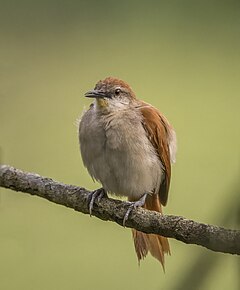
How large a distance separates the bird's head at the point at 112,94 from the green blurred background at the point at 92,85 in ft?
0.68

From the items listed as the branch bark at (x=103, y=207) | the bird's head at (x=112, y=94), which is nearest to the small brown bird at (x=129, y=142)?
the bird's head at (x=112, y=94)

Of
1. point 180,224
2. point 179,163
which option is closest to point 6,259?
point 179,163

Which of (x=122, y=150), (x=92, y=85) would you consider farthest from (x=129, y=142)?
(x=92, y=85)

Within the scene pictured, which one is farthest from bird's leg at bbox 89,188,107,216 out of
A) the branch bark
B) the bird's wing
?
the bird's wing

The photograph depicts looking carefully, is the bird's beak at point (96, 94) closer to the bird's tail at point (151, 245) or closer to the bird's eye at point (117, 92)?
the bird's eye at point (117, 92)

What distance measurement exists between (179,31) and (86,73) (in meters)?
0.43

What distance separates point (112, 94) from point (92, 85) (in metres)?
0.67

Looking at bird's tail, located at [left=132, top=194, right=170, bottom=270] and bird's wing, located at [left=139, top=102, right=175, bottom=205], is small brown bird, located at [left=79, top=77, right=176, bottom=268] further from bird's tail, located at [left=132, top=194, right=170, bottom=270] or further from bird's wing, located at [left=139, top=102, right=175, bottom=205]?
bird's tail, located at [left=132, top=194, right=170, bottom=270]

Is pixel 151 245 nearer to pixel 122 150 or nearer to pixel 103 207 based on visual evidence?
pixel 103 207

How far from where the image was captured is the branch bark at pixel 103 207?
2.71ft

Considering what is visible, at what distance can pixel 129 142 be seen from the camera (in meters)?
1.21

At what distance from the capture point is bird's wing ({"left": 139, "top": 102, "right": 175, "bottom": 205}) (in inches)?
46.3

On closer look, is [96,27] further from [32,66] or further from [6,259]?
[6,259]

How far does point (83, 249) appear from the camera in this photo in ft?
5.01
